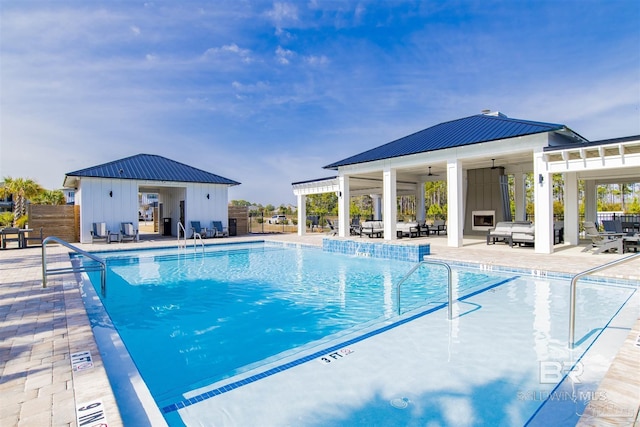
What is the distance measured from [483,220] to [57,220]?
2152 cm

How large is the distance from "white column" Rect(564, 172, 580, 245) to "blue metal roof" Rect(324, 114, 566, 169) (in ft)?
9.39

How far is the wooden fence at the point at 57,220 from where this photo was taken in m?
16.2

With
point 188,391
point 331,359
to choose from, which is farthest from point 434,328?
point 188,391

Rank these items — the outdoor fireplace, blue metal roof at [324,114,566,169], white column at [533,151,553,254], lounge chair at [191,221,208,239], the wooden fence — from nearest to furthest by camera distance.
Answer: white column at [533,151,553,254] < blue metal roof at [324,114,566,169] < the wooden fence < the outdoor fireplace < lounge chair at [191,221,208,239]

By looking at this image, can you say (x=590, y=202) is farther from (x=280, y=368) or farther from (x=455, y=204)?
(x=280, y=368)

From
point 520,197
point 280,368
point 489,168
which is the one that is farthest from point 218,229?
point 280,368

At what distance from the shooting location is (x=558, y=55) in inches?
514

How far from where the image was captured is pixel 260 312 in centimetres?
600

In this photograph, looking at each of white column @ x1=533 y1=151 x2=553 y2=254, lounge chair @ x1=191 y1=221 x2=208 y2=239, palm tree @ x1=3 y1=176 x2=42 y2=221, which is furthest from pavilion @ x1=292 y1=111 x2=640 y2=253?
palm tree @ x1=3 y1=176 x2=42 y2=221

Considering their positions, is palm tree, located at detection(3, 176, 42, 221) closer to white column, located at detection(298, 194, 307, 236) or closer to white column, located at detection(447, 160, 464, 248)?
white column, located at detection(298, 194, 307, 236)

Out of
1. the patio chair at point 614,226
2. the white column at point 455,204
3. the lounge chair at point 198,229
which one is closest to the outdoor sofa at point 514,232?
the white column at point 455,204

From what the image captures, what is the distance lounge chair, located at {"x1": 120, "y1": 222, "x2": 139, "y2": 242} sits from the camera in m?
17.0

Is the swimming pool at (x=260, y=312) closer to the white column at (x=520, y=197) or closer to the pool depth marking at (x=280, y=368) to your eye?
the pool depth marking at (x=280, y=368)

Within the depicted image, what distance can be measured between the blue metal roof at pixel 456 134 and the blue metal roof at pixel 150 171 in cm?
752
